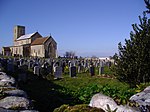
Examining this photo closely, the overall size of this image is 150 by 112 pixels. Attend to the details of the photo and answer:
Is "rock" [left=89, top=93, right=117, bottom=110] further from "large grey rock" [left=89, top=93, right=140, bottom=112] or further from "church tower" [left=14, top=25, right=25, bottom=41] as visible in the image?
"church tower" [left=14, top=25, right=25, bottom=41]

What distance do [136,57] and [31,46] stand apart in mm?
78870

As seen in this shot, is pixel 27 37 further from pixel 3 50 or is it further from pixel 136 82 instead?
pixel 136 82

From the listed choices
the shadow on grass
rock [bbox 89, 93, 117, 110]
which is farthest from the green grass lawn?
rock [bbox 89, 93, 117, 110]

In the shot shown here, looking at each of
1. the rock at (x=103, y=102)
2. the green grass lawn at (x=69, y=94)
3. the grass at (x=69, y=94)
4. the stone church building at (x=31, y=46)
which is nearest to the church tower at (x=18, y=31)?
the stone church building at (x=31, y=46)

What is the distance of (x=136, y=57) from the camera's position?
10617 millimetres

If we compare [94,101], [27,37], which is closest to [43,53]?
[27,37]

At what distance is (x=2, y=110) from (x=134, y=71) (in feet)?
25.2

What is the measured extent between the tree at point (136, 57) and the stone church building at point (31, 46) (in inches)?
2604

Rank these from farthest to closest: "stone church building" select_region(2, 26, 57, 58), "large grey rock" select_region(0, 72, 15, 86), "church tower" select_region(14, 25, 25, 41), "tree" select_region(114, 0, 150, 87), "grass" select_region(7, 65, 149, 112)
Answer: "church tower" select_region(14, 25, 25, 41) < "stone church building" select_region(2, 26, 57, 58) < "tree" select_region(114, 0, 150, 87) < "grass" select_region(7, 65, 149, 112) < "large grey rock" select_region(0, 72, 15, 86)

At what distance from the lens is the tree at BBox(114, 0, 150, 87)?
10422 millimetres

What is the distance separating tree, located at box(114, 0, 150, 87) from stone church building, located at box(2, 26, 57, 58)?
6615cm

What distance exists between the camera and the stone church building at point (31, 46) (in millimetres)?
79375

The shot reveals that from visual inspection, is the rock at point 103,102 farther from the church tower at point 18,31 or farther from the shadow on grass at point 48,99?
the church tower at point 18,31

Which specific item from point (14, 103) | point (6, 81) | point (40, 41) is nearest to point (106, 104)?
point (14, 103)
